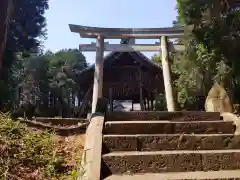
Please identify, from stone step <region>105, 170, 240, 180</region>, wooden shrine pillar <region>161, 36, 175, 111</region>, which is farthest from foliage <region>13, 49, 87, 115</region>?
stone step <region>105, 170, 240, 180</region>

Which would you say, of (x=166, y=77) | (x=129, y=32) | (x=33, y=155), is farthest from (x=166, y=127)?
(x=129, y=32)

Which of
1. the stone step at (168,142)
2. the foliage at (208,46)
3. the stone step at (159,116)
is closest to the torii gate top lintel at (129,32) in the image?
the foliage at (208,46)

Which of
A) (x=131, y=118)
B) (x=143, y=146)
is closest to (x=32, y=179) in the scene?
(x=143, y=146)

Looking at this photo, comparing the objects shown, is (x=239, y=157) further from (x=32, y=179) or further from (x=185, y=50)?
(x=185, y=50)

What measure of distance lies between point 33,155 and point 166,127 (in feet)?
6.01

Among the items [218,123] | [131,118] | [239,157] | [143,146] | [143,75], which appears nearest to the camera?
[239,157]

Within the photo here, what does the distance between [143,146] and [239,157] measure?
109 centimetres

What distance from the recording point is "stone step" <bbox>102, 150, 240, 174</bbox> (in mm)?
2924

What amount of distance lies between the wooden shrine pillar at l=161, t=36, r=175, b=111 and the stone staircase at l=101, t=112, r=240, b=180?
5.05 m

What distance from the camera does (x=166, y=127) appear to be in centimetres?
391

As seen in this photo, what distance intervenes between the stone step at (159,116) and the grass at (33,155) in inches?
36.1

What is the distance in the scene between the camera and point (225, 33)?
1026 cm

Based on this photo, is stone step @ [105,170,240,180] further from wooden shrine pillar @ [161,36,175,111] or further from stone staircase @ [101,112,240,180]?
wooden shrine pillar @ [161,36,175,111]

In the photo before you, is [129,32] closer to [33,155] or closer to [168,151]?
[168,151]
